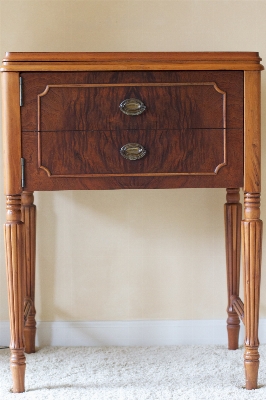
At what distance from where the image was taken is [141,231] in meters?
1.79

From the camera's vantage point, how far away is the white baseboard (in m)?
1.79

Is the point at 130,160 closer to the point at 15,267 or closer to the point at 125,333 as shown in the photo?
the point at 15,267

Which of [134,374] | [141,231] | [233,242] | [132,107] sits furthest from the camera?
[141,231]

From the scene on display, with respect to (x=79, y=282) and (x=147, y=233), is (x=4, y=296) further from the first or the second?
(x=147, y=233)

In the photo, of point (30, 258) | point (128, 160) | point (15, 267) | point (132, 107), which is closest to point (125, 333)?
point (30, 258)

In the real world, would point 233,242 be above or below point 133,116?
below

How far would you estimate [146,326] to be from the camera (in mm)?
1797

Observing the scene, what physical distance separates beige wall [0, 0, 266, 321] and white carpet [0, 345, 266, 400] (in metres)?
0.14

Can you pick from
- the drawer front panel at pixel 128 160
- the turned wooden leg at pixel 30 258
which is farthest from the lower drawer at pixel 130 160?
the turned wooden leg at pixel 30 258

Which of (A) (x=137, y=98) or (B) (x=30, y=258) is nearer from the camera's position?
(A) (x=137, y=98)

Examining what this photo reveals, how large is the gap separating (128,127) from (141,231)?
0.54 meters

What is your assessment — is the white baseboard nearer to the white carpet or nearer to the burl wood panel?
the white carpet

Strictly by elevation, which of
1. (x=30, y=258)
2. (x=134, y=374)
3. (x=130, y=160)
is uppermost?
(x=130, y=160)

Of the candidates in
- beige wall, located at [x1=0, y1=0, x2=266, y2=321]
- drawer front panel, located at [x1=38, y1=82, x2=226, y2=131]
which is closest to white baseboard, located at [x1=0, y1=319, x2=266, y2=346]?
beige wall, located at [x1=0, y1=0, x2=266, y2=321]
